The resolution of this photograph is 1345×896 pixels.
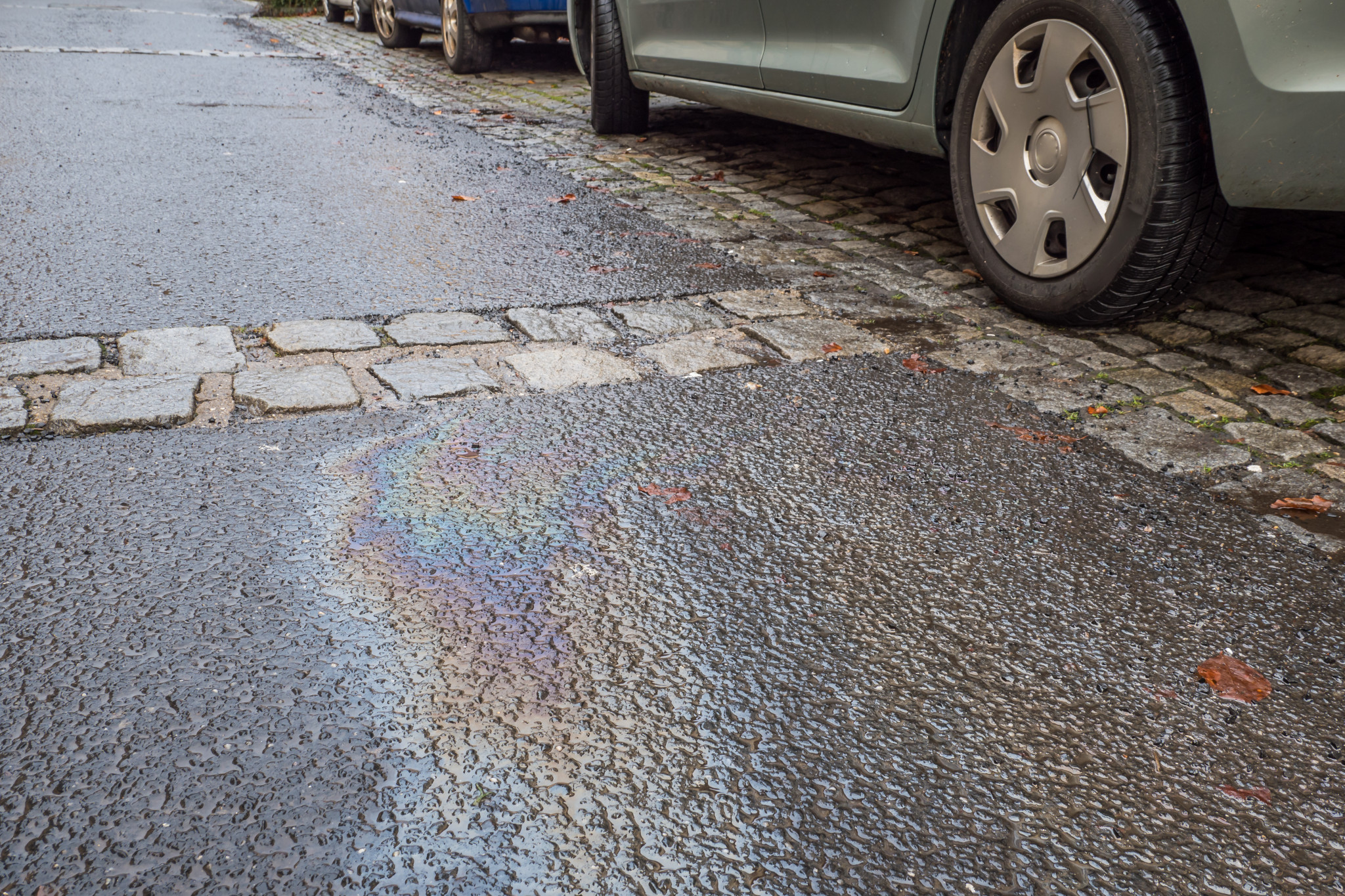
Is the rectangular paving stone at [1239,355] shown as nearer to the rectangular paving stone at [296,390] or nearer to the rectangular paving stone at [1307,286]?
the rectangular paving stone at [1307,286]

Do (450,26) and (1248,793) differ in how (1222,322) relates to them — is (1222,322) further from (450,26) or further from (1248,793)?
(450,26)

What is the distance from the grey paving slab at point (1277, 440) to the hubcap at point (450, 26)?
8186mm

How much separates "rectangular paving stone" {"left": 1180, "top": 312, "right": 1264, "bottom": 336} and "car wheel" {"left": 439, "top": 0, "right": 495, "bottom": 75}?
7279mm

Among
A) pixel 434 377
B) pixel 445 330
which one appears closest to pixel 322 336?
pixel 445 330

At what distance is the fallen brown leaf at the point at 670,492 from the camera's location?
2.30 meters

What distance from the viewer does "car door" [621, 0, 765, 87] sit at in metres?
4.66

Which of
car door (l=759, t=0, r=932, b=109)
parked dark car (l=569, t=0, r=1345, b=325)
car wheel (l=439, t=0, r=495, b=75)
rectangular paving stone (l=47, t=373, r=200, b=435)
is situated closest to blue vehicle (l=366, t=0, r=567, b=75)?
car wheel (l=439, t=0, r=495, b=75)

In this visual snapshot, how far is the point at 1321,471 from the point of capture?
7.98 ft

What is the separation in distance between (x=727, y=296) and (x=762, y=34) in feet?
5.25

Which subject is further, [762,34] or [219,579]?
[762,34]

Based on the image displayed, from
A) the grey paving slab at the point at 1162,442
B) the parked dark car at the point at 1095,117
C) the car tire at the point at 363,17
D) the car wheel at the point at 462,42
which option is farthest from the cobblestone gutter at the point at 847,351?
the car tire at the point at 363,17

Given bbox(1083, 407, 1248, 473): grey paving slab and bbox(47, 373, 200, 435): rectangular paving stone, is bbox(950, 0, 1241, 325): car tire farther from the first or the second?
bbox(47, 373, 200, 435): rectangular paving stone

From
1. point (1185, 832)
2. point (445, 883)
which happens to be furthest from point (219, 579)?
point (1185, 832)

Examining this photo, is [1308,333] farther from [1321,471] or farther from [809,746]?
[809,746]
